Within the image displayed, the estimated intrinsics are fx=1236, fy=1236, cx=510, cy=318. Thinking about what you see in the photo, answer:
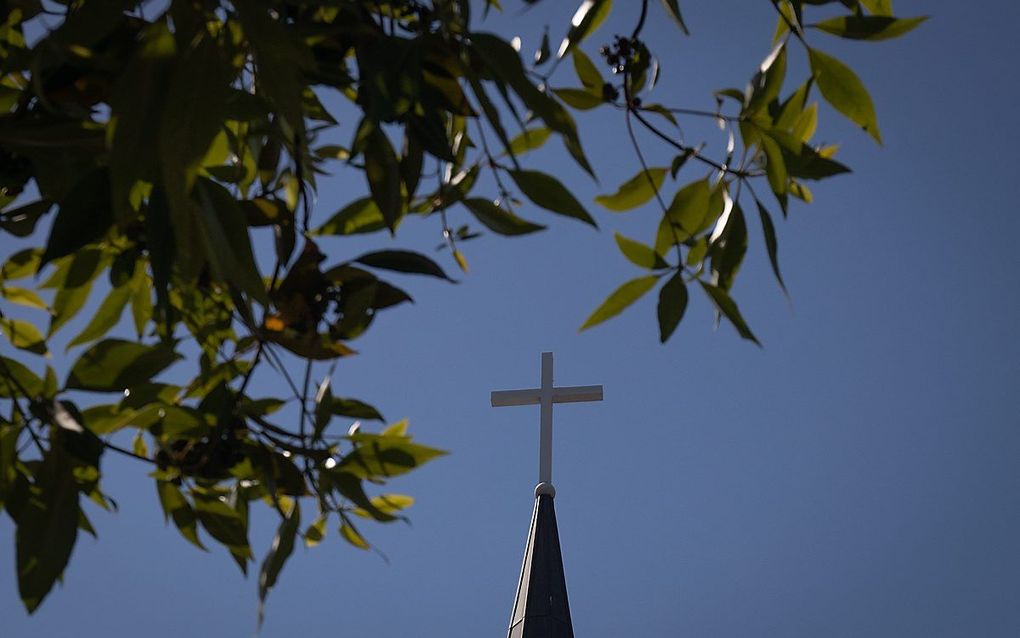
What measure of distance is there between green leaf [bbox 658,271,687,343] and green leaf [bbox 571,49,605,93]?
0.22m

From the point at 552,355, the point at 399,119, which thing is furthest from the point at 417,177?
the point at 552,355

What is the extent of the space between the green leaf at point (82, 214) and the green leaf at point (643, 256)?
47cm

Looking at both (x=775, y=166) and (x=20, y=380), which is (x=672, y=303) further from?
(x=20, y=380)

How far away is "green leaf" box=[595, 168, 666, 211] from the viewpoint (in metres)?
1.23

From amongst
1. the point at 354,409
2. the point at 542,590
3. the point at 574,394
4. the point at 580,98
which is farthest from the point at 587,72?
the point at 574,394

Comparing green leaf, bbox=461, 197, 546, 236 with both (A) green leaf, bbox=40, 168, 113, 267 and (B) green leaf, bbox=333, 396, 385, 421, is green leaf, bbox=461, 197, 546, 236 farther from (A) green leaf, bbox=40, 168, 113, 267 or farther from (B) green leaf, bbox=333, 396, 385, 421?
(A) green leaf, bbox=40, 168, 113, 267

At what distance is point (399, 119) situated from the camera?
1.02 metres

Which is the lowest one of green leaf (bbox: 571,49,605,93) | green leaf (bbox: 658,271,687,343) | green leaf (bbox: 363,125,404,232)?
green leaf (bbox: 658,271,687,343)

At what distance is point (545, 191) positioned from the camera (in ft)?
3.39

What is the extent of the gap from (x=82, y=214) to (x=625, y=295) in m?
0.49

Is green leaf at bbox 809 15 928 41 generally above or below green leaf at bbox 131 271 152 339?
above

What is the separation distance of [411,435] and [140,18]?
473 millimetres

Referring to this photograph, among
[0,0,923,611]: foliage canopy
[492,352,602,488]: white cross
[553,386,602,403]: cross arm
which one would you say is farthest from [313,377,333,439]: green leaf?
[553,386,602,403]: cross arm

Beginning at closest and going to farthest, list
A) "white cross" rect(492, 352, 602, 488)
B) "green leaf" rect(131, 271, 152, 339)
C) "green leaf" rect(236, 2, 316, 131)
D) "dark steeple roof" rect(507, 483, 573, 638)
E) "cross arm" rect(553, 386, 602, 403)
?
"green leaf" rect(236, 2, 316, 131) < "green leaf" rect(131, 271, 152, 339) < "dark steeple roof" rect(507, 483, 573, 638) < "white cross" rect(492, 352, 602, 488) < "cross arm" rect(553, 386, 602, 403)
